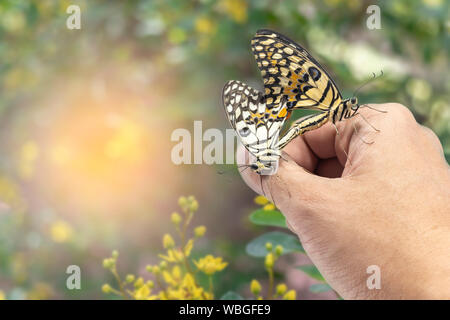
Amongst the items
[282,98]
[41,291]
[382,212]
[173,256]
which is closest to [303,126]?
[282,98]

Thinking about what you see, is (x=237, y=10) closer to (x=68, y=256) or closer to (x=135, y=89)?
(x=135, y=89)

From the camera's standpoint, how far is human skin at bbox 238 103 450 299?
456 mm

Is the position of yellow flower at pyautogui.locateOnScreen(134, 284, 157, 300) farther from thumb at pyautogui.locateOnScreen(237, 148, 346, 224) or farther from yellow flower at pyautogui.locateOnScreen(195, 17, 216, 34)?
yellow flower at pyautogui.locateOnScreen(195, 17, 216, 34)

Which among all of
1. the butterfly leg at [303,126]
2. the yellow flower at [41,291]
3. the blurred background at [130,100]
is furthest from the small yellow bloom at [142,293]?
the yellow flower at [41,291]

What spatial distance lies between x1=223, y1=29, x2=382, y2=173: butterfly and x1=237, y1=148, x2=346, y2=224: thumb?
69 millimetres

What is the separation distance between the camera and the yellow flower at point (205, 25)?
132 cm

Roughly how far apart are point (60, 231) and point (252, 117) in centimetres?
104

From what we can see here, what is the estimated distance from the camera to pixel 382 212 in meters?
0.47

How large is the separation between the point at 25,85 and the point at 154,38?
494 millimetres

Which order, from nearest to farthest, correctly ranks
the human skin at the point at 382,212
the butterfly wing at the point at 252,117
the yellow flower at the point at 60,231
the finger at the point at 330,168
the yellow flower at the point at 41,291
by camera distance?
the human skin at the point at 382,212
the butterfly wing at the point at 252,117
the finger at the point at 330,168
the yellow flower at the point at 41,291
the yellow flower at the point at 60,231

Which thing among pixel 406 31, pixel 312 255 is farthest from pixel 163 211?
pixel 312 255

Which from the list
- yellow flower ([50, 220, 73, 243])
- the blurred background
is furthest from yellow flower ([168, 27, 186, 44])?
yellow flower ([50, 220, 73, 243])

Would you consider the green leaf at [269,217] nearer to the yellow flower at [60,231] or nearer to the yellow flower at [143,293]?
the yellow flower at [143,293]

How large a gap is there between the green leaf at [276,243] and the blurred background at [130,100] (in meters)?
0.51
